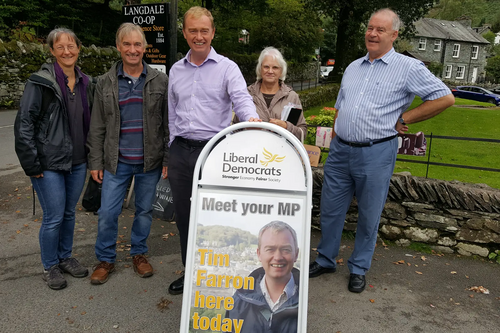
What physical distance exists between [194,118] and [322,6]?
2345cm

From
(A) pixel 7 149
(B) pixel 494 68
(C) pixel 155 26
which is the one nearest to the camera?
(C) pixel 155 26

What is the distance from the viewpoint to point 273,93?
12.2 ft

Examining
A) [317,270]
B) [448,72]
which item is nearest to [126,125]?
[317,270]

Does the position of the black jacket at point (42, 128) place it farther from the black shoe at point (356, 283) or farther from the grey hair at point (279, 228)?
the black shoe at point (356, 283)

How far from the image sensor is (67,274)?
3713 millimetres

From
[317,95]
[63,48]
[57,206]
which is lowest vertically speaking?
[57,206]

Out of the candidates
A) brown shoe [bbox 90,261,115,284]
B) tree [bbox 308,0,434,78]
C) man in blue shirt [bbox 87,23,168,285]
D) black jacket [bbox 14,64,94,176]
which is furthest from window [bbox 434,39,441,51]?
black jacket [bbox 14,64,94,176]

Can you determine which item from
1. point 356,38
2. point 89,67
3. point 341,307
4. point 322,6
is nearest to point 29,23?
point 89,67

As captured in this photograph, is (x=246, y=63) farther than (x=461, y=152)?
Yes

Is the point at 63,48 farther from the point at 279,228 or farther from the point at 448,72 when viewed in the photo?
the point at 448,72

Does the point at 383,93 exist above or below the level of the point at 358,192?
above

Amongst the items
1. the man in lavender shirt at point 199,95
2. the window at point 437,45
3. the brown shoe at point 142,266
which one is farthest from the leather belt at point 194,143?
the window at point 437,45

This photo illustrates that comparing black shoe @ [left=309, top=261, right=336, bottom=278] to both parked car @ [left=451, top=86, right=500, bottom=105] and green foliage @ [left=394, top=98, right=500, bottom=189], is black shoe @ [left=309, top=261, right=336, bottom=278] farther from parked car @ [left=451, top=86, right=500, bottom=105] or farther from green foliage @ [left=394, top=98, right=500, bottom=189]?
parked car @ [left=451, top=86, right=500, bottom=105]

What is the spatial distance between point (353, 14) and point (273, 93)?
22.0 m
